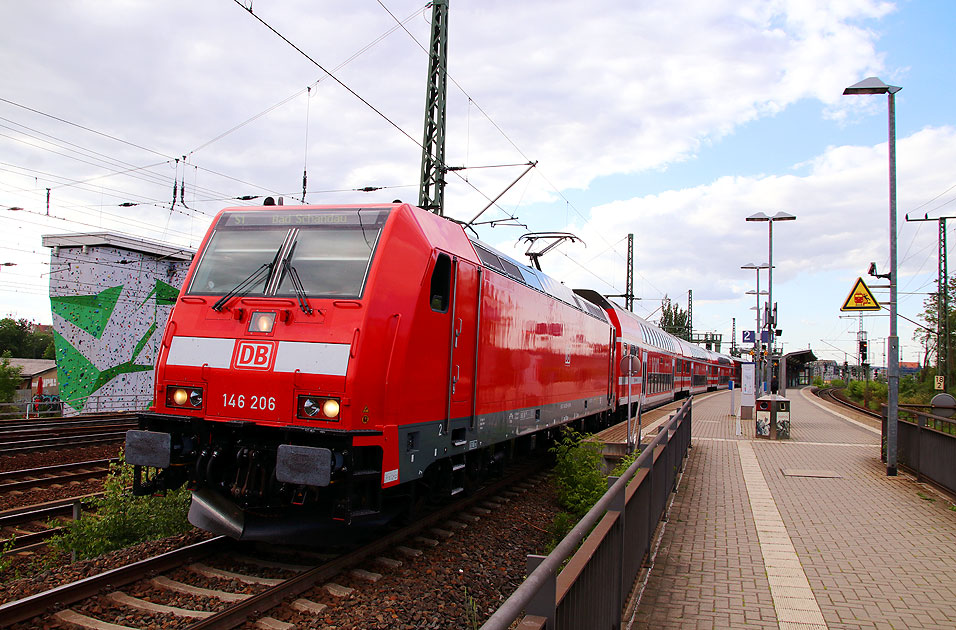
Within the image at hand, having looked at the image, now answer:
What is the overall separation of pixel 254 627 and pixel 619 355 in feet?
54.5

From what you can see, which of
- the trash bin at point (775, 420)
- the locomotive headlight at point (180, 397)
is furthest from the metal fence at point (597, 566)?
the trash bin at point (775, 420)

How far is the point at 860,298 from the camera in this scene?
42.2 ft

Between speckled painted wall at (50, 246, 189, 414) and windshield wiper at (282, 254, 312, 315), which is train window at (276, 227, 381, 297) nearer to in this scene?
windshield wiper at (282, 254, 312, 315)

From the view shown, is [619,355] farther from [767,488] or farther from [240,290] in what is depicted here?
[240,290]

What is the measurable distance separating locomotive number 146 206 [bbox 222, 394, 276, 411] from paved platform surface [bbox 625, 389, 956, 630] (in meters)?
3.63

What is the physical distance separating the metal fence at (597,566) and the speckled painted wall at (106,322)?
27.2 metres

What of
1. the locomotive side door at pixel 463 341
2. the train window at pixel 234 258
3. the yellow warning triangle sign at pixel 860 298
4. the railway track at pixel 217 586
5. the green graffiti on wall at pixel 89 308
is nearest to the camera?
Result: the railway track at pixel 217 586

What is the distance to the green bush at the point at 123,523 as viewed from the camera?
7.51 m

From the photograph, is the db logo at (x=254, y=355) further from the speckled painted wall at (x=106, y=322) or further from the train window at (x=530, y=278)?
the speckled painted wall at (x=106, y=322)

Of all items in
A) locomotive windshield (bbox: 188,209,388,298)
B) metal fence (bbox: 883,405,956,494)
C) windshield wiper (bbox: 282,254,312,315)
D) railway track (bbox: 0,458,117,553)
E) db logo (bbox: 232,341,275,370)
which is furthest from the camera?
metal fence (bbox: 883,405,956,494)

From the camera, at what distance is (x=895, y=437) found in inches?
462

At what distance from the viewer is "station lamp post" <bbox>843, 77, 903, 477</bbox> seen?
464 inches

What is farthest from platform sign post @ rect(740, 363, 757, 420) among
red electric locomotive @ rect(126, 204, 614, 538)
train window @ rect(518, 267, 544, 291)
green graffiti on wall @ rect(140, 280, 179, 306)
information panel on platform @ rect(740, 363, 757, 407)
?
green graffiti on wall @ rect(140, 280, 179, 306)

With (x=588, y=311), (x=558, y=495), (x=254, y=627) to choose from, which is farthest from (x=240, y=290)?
(x=588, y=311)
